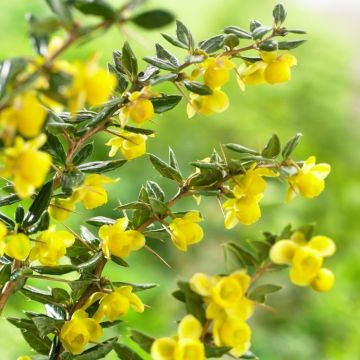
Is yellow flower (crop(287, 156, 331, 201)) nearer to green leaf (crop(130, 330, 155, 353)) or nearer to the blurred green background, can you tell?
green leaf (crop(130, 330, 155, 353))

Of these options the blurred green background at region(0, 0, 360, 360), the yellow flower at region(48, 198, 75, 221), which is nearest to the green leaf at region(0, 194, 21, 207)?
the yellow flower at region(48, 198, 75, 221)

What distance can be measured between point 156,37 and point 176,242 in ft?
9.07

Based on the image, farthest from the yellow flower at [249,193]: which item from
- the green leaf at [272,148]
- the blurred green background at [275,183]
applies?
the blurred green background at [275,183]

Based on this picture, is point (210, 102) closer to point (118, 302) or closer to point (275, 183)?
point (118, 302)

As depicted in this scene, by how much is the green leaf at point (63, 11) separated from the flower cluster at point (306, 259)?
5.4 inches

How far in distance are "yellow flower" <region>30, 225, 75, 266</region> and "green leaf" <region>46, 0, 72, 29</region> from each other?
0.13 metres

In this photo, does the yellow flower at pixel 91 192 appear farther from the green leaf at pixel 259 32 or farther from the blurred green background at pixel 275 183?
the blurred green background at pixel 275 183

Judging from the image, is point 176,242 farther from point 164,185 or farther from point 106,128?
point 164,185

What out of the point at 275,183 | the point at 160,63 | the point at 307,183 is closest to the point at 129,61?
the point at 160,63

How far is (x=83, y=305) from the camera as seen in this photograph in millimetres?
390

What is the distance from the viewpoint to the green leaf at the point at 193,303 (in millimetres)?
308

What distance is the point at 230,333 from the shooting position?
0.30 meters

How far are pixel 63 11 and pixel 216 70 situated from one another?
112mm

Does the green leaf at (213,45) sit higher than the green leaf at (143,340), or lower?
higher
